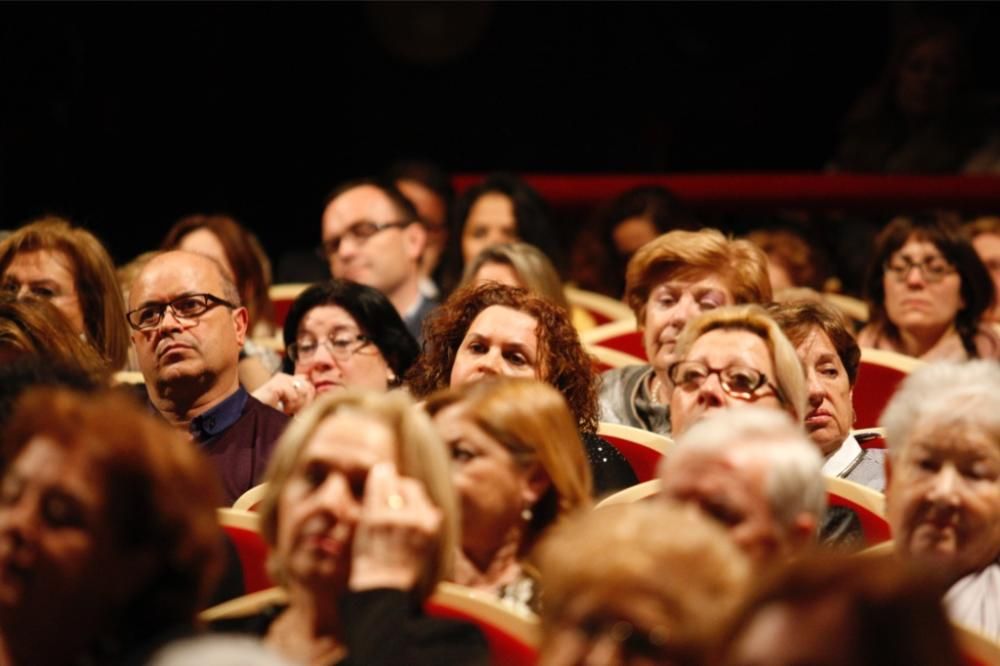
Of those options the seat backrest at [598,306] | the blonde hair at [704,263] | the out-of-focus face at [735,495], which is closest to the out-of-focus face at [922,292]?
the blonde hair at [704,263]

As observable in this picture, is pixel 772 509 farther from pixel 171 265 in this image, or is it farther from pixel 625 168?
pixel 625 168

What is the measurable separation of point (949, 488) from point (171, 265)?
173 cm

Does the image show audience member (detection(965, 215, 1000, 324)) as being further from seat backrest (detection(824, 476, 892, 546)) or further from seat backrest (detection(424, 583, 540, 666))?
seat backrest (detection(424, 583, 540, 666))

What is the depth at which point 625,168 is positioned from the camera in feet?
21.8

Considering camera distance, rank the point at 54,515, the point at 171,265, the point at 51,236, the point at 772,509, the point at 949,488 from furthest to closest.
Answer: the point at 51,236 → the point at 171,265 → the point at 949,488 → the point at 772,509 → the point at 54,515

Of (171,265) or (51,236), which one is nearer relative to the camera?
(171,265)

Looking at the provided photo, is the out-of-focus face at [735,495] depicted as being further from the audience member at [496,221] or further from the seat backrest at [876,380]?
the audience member at [496,221]

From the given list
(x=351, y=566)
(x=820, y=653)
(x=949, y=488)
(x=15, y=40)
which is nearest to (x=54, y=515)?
(x=351, y=566)

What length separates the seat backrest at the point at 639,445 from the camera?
3.21 m

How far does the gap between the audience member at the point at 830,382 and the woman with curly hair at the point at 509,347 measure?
1.27 ft

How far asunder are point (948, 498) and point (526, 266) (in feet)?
6.01

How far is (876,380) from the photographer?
3.83m

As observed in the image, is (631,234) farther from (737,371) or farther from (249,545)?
(249,545)

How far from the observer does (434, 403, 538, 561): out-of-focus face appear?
2.66 metres
